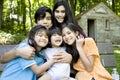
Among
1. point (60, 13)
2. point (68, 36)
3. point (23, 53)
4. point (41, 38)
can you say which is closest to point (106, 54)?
point (60, 13)

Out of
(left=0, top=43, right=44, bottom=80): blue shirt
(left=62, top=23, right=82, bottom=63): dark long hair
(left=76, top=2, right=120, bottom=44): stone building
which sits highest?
(left=62, top=23, right=82, bottom=63): dark long hair

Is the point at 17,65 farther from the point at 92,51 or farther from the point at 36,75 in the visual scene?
the point at 92,51

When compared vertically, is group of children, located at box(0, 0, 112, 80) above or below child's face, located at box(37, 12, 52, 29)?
below

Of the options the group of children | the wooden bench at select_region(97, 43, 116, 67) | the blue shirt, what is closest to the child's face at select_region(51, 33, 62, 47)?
the group of children

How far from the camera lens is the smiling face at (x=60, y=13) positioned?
4.59m

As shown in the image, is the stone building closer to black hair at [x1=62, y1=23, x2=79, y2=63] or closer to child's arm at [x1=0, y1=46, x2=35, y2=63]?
black hair at [x1=62, y1=23, x2=79, y2=63]

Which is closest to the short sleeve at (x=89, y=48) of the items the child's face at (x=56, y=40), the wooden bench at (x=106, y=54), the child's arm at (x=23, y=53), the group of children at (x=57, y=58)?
the group of children at (x=57, y=58)

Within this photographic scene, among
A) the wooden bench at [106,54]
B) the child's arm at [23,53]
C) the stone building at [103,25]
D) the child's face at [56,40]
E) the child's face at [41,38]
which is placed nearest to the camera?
the child's arm at [23,53]

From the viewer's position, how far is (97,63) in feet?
13.8

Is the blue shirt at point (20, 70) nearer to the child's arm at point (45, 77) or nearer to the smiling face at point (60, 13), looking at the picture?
the child's arm at point (45, 77)

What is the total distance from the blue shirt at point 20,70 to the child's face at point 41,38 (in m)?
0.15

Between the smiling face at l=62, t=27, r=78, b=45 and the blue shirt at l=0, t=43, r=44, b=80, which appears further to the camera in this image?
the smiling face at l=62, t=27, r=78, b=45

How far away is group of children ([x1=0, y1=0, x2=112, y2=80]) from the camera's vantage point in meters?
3.89

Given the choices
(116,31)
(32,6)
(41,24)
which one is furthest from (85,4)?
(41,24)
